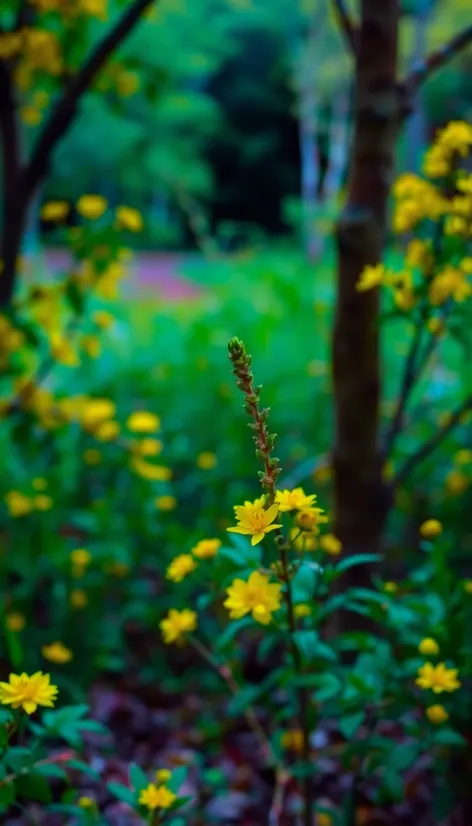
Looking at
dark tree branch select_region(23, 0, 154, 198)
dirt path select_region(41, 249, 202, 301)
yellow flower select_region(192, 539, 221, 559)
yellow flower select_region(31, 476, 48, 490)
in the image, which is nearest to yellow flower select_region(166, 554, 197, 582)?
yellow flower select_region(192, 539, 221, 559)

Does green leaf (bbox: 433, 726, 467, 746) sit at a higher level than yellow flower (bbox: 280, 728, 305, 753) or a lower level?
lower

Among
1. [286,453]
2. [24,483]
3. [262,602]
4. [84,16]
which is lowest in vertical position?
[262,602]

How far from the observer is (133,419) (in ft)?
4.48

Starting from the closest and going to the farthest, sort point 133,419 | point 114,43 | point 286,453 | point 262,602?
1. point 262,602
2. point 114,43
3. point 133,419
4. point 286,453

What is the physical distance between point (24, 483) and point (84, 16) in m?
0.82

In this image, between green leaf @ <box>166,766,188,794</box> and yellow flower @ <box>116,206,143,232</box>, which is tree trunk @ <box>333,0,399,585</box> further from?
green leaf @ <box>166,766,188,794</box>

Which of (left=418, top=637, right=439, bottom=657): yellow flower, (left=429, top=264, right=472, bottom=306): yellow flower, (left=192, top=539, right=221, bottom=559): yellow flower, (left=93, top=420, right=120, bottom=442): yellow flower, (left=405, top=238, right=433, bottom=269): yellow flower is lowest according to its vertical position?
(left=418, top=637, right=439, bottom=657): yellow flower

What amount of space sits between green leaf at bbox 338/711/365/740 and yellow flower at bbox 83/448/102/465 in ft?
3.28

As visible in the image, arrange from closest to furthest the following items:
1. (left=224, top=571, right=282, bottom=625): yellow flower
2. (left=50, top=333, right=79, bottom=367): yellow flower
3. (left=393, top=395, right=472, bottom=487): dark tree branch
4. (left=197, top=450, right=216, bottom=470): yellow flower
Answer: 1. (left=224, top=571, right=282, bottom=625): yellow flower
2. (left=393, top=395, right=472, bottom=487): dark tree branch
3. (left=50, top=333, right=79, bottom=367): yellow flower
4. (left=197, top=450, right=216, bottom=470): yellow flower

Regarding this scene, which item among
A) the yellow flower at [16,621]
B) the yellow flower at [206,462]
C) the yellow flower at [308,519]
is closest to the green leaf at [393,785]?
the yellow flower at [308,519]

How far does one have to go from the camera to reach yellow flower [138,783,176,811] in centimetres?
66

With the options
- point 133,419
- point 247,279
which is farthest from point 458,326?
point 247,279

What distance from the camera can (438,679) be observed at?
73cm

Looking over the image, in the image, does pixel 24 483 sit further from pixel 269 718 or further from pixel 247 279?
pixel 247 279
